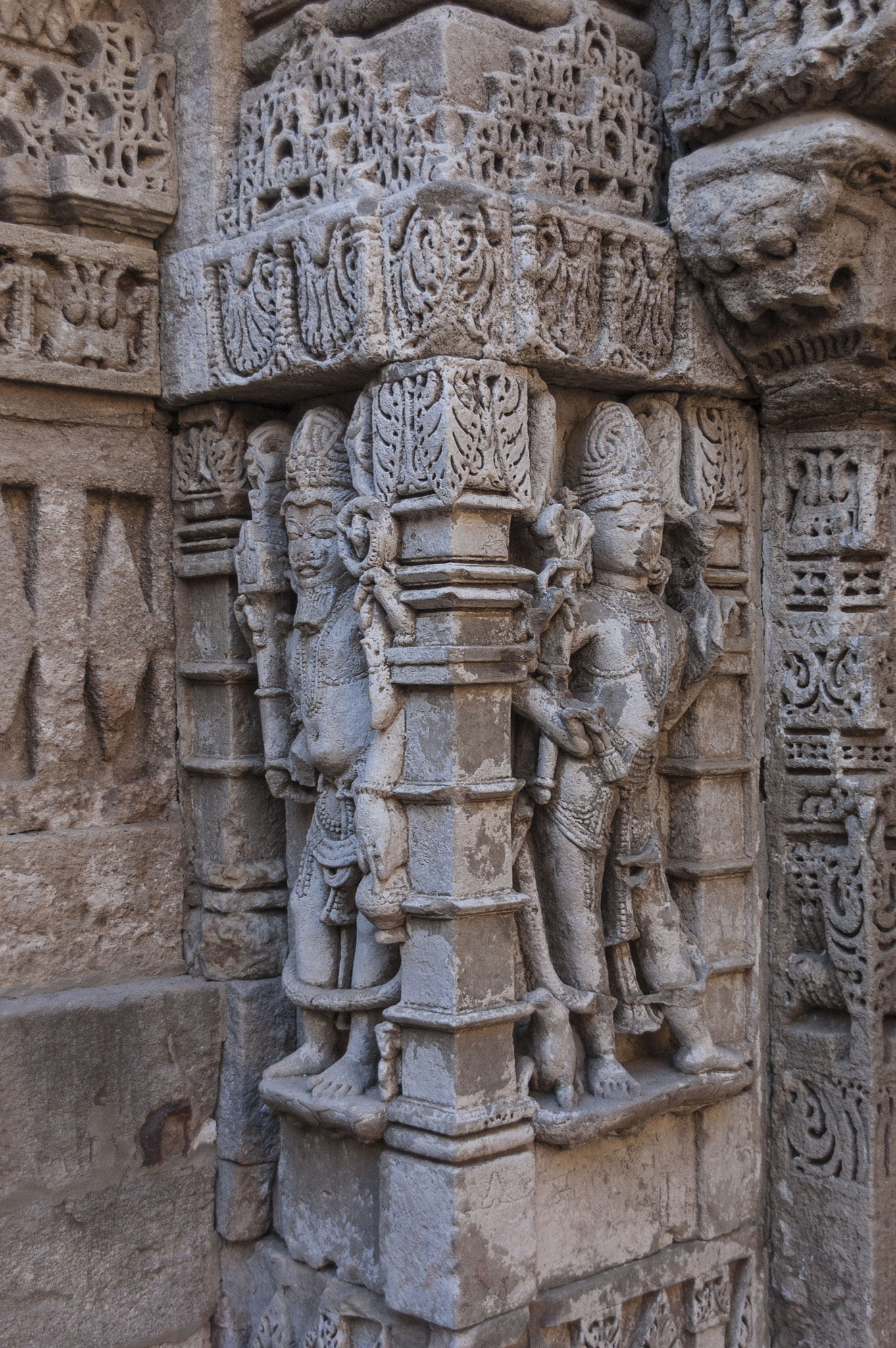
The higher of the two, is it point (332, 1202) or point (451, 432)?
point (451, 432)

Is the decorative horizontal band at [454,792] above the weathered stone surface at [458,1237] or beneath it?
above

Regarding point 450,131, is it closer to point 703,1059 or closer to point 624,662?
point 624,662

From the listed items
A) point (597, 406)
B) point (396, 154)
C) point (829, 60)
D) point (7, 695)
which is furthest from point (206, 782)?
point (829, 60)

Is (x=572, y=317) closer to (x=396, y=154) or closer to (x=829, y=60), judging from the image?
(x=396, y=154)

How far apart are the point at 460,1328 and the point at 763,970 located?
159cm

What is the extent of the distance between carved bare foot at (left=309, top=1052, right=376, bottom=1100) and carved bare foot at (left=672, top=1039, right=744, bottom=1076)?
0.98 meters

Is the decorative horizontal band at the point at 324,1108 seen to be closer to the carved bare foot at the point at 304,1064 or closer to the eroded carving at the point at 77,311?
the carved bare foot at the point at 304,1064

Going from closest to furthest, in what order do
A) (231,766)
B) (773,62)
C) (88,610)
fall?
(773,62)
(88,610)
(231,766)

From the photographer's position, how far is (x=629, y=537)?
4.25 metres

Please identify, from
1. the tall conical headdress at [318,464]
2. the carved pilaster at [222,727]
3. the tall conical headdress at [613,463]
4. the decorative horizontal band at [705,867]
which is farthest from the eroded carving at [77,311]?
the decorative horizontal band at [705,867]

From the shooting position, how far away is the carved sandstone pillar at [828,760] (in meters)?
4.32

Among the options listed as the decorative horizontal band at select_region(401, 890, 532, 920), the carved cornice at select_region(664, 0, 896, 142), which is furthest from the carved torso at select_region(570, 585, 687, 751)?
the carved cornice at select_region(664, 0, 896, 142)

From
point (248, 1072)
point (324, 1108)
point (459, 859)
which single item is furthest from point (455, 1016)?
point (248, 1072)

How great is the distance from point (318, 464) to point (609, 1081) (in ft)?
6.50
